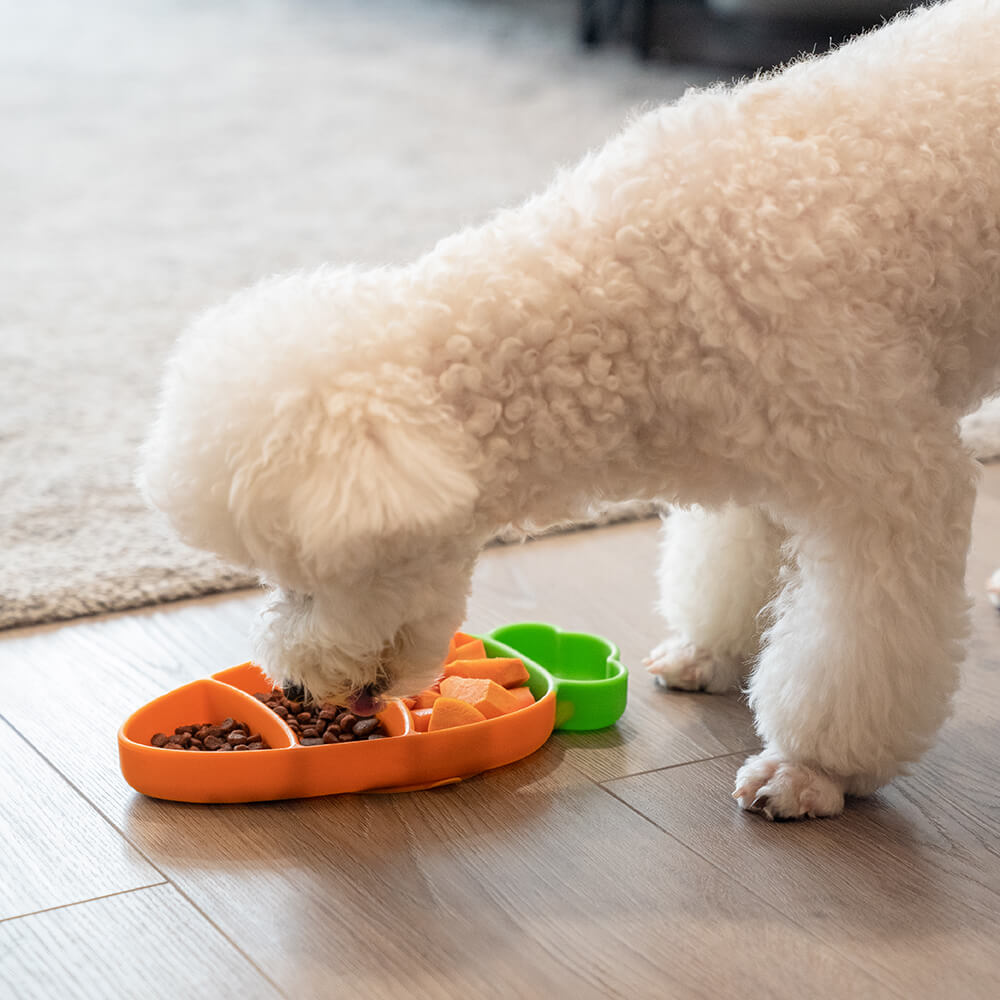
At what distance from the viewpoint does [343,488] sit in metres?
1.13

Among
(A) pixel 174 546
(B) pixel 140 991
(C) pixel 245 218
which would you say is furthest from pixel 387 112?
(B) pixel 140 991

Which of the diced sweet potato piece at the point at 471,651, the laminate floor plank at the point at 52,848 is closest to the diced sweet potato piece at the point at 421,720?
the diced sweet potato piece at the point at 471,651

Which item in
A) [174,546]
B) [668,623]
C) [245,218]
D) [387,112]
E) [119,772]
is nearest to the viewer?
[119,772]

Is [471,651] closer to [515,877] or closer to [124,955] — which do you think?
[515,877]

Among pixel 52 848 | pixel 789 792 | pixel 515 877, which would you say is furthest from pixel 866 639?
pixel 52 848

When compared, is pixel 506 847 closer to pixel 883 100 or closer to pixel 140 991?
pixel 140 991

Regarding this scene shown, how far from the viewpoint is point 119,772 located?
1.52m

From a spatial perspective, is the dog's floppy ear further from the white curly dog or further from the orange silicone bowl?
the orange silicone bowl

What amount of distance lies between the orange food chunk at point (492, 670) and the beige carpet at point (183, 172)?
52 centimetres

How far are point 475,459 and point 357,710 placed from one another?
307 mm

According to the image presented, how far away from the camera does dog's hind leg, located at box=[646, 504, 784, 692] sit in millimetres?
1680

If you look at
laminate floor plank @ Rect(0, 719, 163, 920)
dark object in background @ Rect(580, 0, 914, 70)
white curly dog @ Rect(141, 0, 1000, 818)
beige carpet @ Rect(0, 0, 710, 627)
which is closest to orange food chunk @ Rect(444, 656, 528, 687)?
white curly dog @ Rect(141, 0, 1000, 818)

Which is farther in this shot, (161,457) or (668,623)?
(668,623)

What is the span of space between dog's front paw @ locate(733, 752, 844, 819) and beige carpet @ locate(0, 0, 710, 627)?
0.86 m
